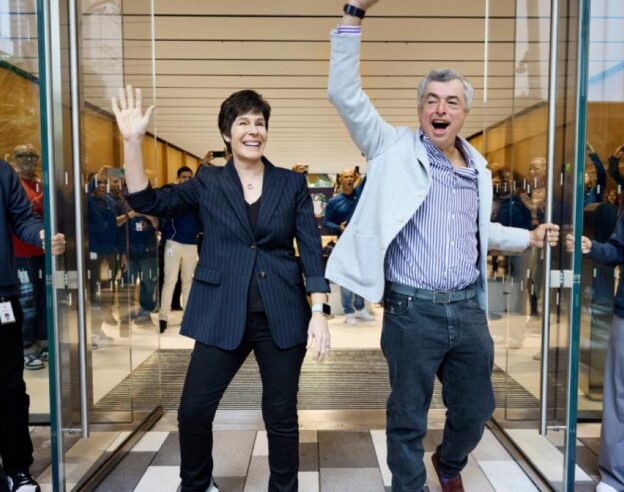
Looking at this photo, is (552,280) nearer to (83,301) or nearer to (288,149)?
(83,301)

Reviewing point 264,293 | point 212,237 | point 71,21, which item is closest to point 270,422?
point 264,293

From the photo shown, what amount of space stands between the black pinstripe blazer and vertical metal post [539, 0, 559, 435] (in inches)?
39.2

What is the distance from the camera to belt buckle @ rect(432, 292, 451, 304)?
187 centimetres

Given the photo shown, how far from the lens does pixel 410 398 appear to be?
6.26 feet

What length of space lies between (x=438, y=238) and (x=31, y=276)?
268cm

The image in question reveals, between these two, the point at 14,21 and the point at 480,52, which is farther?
the point at 480,52

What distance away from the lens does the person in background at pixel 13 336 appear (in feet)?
7.09

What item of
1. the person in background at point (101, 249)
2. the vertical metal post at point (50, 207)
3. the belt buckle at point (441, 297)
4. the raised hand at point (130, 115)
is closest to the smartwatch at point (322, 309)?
the belt buckle at point (441, 297)

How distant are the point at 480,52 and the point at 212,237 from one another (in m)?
5.94

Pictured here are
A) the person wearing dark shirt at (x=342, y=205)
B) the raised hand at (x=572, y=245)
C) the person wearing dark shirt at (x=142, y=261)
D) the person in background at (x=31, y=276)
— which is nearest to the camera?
the raised hand at (x=572, y=245)

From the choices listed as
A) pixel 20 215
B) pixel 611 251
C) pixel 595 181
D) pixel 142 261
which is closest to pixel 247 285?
pixel 20 215

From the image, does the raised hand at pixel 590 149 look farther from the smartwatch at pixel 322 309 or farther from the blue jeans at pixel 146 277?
the blue jeans at pixel 146 277

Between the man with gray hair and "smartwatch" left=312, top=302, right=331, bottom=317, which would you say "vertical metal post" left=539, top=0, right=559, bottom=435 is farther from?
"smartwatch" left=312, top=302, right=331, bottom=317

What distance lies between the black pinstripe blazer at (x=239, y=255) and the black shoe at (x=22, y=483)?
3.44ft
